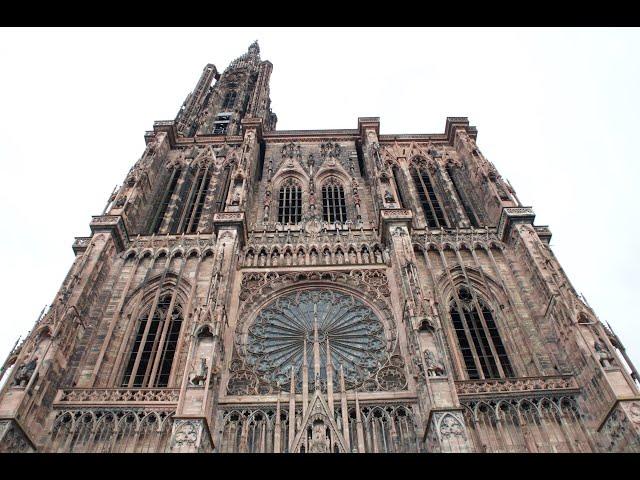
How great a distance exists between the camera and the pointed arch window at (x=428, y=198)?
23.5 metres

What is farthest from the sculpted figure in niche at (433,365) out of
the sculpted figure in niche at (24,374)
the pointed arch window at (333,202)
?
the sculpted figure in niche at (24,374)

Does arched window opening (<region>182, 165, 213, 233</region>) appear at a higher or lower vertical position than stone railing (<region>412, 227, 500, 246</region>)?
higher

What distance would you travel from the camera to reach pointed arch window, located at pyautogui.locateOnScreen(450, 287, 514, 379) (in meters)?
16.9

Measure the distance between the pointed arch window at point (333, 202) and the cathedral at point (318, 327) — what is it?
117 millimetres

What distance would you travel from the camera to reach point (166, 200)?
2555 cm

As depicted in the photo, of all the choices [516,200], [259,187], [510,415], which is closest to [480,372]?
[510,415]

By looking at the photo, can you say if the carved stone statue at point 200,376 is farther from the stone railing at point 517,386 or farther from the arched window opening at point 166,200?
the arched window opening at point 166,200

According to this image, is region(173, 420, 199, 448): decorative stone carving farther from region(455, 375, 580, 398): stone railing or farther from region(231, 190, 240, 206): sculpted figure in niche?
region(231, 190, 240, 206): sculpted figure in niche

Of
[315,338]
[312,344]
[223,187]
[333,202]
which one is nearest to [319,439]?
[315,338]

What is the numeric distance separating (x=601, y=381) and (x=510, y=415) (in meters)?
2.85

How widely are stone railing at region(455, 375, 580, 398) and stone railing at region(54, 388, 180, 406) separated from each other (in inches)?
375

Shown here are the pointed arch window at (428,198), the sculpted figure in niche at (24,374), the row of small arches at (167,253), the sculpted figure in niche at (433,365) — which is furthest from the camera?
the pointed arch window at (428,198)

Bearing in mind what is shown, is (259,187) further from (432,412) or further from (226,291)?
(432,412)

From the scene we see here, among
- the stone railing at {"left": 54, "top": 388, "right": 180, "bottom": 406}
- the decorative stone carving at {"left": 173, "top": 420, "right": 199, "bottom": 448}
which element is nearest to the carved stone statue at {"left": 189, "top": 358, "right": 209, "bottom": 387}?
the decorative stone carving at {"left": 173, "top": 420, "right": 199, "bottom": 448}
